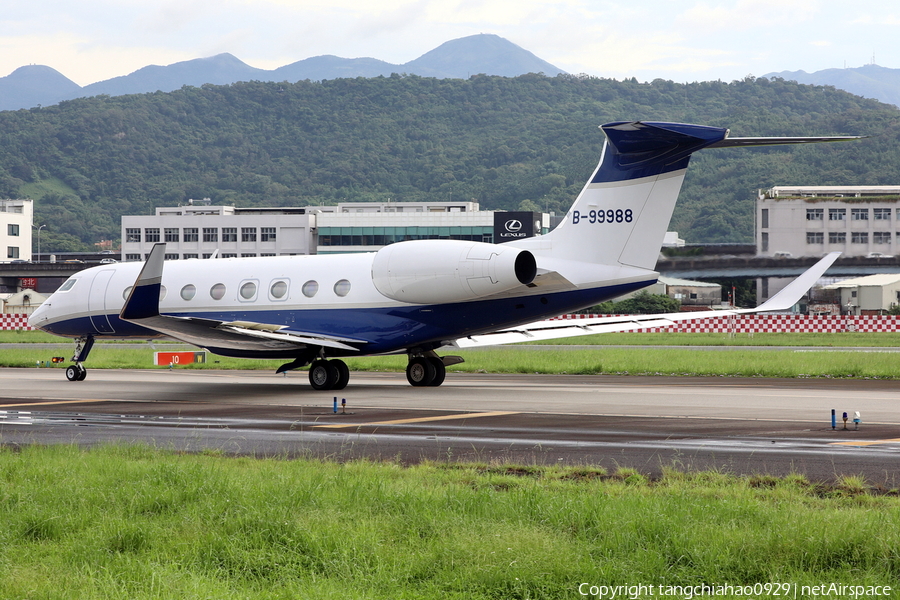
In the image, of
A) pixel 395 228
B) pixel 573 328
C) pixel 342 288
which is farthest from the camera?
pixel 395 228

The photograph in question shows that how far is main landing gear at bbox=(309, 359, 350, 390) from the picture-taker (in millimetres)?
23312

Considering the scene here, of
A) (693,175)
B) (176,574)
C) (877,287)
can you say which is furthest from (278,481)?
(693,175)

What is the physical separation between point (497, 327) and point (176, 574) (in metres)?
16.7

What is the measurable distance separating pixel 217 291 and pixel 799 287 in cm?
1461

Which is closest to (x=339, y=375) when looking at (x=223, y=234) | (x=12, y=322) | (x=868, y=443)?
(x=868, y=443)

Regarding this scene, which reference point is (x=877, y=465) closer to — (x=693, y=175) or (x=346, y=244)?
(x=346, y=244)

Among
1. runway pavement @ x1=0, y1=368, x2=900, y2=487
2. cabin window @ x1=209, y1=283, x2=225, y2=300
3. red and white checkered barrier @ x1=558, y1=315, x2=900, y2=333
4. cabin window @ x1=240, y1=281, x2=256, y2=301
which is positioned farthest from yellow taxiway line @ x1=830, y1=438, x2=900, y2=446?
red and white checkered barrier @ x1=558, y1=315, x2=900, y2=333

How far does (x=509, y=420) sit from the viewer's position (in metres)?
16.3

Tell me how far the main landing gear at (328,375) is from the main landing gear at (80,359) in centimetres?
787

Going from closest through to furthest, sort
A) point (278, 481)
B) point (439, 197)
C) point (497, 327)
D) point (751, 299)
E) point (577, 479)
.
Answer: point (278, 481)
point (577, 479)
point (497, 327)
point (751, 299)
point (439, 197)

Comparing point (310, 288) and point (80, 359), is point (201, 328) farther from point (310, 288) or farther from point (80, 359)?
point (80, 359)

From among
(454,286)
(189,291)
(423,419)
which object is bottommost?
(423,419)

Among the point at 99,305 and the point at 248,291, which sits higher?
the point at 248,291

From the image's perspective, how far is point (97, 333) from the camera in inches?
1087
